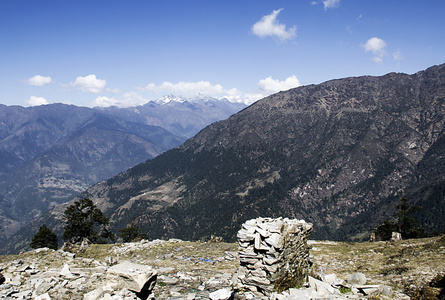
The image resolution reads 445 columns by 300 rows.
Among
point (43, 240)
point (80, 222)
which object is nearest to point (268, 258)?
point (80, 222)

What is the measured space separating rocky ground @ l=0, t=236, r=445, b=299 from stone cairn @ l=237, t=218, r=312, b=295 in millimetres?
943

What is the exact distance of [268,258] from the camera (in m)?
17.4

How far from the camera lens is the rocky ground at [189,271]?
17.9 metres

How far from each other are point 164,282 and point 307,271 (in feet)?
40.6

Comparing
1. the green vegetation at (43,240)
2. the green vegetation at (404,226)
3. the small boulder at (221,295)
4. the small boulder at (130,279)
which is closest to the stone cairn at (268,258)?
the small boulder at (221,295)

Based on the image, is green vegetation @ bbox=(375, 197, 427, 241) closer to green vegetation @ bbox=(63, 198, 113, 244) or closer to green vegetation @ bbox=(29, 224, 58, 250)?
green vegetation @ bbox=(63, 198, 113, 244)

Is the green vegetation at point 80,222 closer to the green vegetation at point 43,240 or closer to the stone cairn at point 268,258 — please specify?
the green vegetation at point 43,240

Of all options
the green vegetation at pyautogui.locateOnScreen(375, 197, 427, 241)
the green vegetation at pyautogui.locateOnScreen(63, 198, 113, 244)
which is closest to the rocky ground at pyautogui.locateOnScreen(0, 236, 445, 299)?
the green vegetation at pyautogui.locateOnScreen(63, 198, 113, 244)

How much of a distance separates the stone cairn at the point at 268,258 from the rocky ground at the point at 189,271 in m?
0.94

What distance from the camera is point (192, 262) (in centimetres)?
3550

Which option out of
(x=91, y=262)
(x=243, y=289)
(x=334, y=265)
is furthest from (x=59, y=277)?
(x=334, y=265)

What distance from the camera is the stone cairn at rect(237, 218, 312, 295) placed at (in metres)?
17.4

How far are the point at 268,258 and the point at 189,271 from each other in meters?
15.3

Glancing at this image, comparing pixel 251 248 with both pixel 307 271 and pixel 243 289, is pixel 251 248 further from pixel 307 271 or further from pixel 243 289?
pixel 307 271
